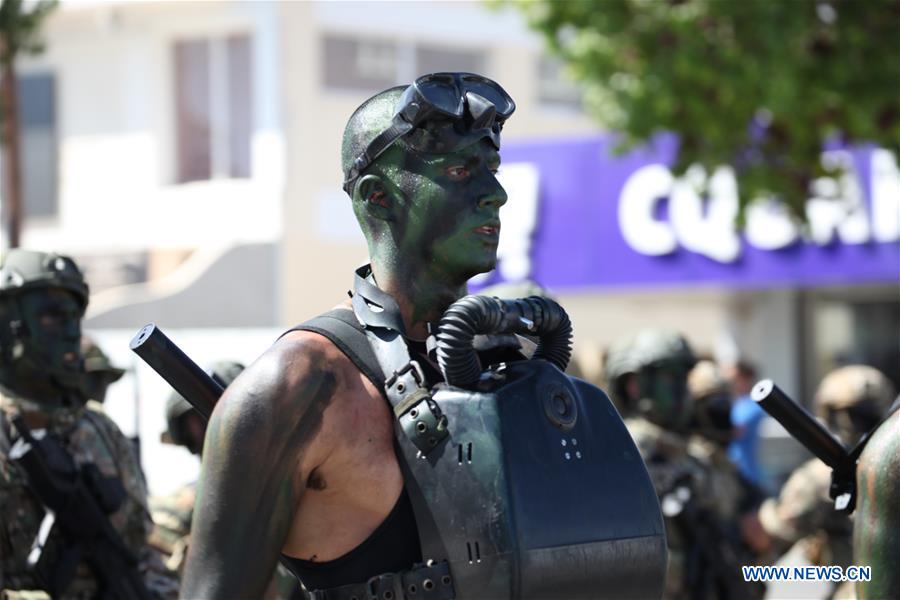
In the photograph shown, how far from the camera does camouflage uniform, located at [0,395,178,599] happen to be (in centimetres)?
582

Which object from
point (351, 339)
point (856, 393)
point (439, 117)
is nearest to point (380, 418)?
point (351, 339)

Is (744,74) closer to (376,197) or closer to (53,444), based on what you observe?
(53,444)

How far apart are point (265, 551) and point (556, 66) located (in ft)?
73.9

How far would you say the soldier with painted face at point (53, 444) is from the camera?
5840mm

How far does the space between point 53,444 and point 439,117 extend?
301 cm

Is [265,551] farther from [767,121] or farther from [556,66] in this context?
[556,66]

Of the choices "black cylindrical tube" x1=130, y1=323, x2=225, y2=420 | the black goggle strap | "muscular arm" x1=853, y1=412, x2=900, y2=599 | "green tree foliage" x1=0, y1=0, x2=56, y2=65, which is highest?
"green tree foliage" x1=0, y1=0, x2=56, y2=65

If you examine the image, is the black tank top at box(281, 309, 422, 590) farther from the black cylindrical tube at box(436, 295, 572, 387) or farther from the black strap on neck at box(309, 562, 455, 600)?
the black cylindrical tube at box(436, 295, 572, 387)

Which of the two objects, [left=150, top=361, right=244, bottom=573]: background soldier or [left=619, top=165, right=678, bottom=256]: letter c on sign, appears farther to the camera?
[left=619, top=165, right=678, bottom=256]: letter c on sign

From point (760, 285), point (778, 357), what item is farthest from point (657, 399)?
point (778, 357)

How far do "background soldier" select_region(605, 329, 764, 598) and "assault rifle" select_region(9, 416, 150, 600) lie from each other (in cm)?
289

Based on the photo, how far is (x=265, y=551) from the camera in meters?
3.27

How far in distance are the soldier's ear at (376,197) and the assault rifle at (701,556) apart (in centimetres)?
490

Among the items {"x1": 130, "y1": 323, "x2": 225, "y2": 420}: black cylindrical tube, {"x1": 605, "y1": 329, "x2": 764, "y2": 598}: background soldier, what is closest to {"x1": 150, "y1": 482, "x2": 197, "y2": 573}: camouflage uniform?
{"x1": 605, "y1": 329, "x2": 764, "y2": 598}: background soldier
